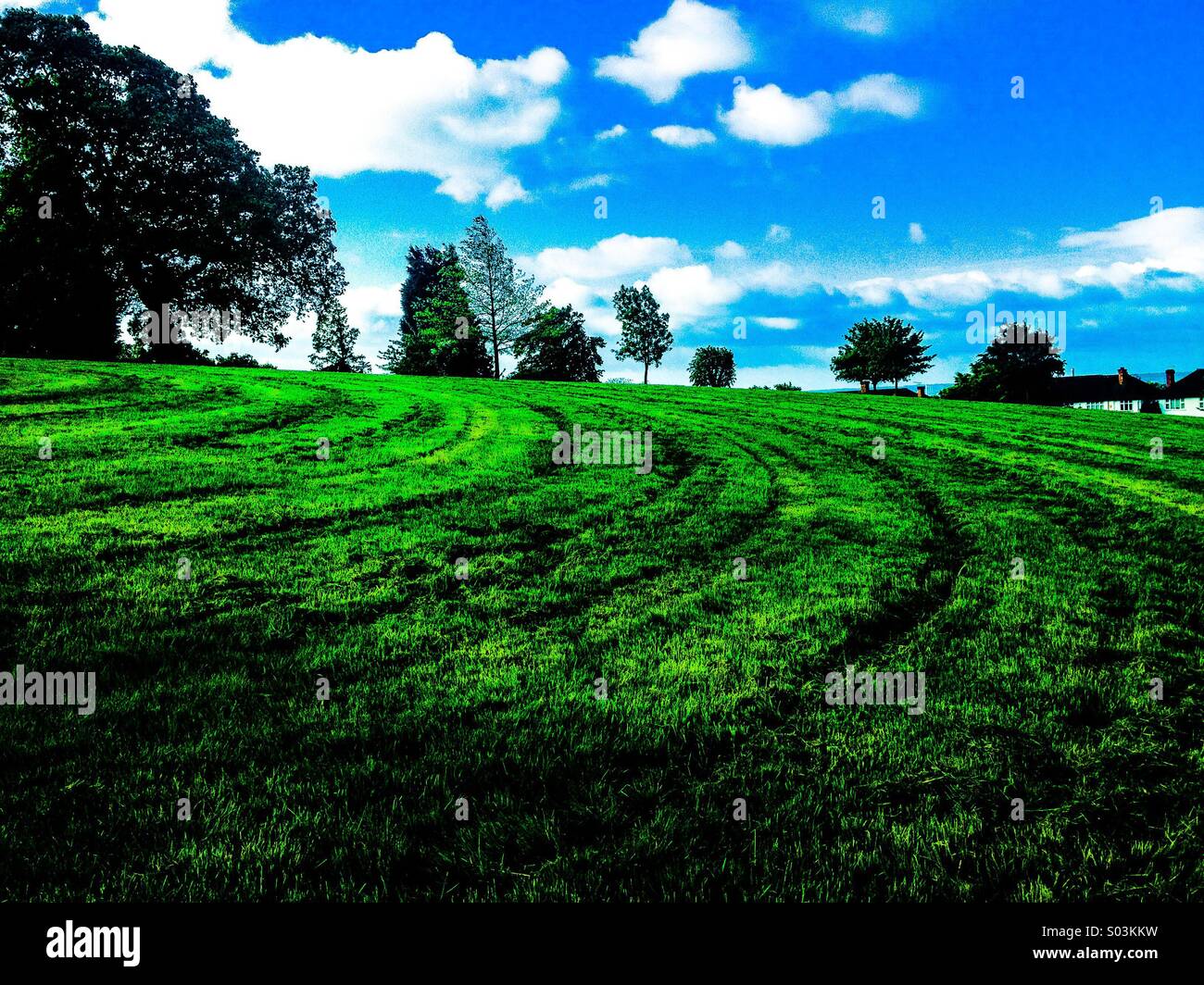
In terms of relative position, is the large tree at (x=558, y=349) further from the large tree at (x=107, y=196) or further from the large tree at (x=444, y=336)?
the large tree at (x=107, y=196)

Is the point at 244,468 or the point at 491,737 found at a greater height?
the point at 244,468

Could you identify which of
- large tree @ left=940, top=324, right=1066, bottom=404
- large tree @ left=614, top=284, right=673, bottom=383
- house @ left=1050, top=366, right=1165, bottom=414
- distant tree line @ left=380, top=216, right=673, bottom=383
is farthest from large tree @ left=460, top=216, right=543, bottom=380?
house @ left=1050, top=366, right=1165, bottom=414

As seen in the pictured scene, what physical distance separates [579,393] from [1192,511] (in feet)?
70.4

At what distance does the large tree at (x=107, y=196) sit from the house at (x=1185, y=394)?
9565 cm

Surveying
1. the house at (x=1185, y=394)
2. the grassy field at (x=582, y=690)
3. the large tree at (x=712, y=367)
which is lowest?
the grassy field at (x=582, y=690)

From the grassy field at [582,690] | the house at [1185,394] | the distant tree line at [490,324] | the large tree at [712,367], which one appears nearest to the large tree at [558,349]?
the distant tree line at [490,324]

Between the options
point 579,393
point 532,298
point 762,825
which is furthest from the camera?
point 532,298

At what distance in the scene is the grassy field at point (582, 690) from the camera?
3021mm

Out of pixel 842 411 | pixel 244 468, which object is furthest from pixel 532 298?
pixel 244 468

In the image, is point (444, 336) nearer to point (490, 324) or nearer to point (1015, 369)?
point (490, 324)

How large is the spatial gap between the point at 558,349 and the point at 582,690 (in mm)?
65300

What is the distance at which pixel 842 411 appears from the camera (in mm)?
25859

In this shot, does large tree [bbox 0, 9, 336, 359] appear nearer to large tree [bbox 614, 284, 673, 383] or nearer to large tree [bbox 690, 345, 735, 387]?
large tree [bbox 614, 284, 673, 383]
